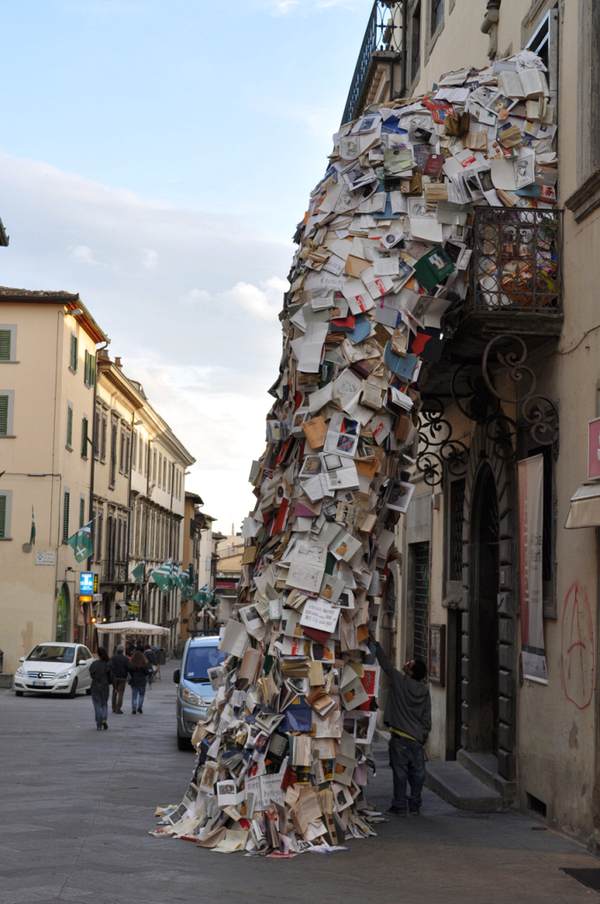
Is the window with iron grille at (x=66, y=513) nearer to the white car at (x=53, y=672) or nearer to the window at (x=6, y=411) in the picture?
the window at (x=6, y=411)

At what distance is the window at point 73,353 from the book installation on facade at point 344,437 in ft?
120

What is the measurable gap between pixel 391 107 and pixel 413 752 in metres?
6.18

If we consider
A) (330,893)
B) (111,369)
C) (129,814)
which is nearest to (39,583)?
(111,369)

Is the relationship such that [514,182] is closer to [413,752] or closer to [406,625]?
[413,752]

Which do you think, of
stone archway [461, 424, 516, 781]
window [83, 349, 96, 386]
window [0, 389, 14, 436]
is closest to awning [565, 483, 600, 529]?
stone archway [461, 424, 516, 781]

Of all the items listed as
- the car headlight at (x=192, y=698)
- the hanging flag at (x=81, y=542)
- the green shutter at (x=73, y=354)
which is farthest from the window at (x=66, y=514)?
the car headlight at (x=192, y=698)

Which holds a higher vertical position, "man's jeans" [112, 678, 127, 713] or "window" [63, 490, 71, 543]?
"window" [63, 490, 71, 543]

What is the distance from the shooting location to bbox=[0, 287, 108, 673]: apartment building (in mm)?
46094

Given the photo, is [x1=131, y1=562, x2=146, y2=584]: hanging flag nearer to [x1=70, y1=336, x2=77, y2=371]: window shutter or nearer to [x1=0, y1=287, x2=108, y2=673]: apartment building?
[x1=0, y1=287, x2=108, y2=673]: apartment building

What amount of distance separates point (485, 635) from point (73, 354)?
3419 cm

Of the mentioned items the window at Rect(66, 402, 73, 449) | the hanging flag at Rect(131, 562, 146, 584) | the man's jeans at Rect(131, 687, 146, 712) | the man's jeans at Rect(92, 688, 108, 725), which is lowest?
the man's jeans at Rect(131, 687, 146, 712)

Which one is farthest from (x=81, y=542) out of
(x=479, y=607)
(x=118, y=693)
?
(x=479, y=607)

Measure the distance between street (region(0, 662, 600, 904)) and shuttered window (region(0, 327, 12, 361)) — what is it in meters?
31.9

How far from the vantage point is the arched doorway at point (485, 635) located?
16.4 meters
